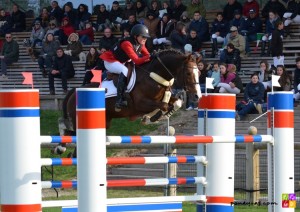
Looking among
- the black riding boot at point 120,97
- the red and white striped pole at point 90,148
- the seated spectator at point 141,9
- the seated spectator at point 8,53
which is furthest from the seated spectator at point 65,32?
the red and white striped pole at point 90,148

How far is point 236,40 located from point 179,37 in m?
1.35

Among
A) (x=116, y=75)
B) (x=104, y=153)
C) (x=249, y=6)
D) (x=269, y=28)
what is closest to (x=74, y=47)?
(x=249, y=6)

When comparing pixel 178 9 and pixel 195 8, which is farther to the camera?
pixel 178 9

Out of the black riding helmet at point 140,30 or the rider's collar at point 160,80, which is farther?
the black riding helmet at point 140,30

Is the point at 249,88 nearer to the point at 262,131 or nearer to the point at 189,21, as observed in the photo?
the point at 262,131

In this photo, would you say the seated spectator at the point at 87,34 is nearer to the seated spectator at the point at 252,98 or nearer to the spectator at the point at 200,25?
the spectator at the point at 200,25

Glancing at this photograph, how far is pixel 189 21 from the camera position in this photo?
24.3 m

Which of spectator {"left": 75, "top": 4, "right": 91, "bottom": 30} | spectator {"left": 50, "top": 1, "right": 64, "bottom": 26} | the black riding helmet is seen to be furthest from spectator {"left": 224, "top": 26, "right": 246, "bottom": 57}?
the black riding helmet

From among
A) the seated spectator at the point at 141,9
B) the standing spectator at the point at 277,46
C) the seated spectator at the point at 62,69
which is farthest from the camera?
the seated spectator at the point at 141,9

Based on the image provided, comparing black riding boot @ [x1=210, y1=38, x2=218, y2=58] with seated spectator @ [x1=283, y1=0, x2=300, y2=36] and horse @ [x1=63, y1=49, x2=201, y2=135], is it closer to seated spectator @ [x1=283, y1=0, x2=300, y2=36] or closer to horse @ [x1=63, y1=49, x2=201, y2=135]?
seated spectator @ [x1=283, y1=0, x2=300, y2=36]

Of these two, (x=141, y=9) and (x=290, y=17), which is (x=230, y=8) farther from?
(x=141, y=9)

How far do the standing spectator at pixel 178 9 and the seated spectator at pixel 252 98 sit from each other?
17.1 ft

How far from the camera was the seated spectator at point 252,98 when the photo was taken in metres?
20.0

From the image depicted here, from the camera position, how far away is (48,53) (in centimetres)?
2519
